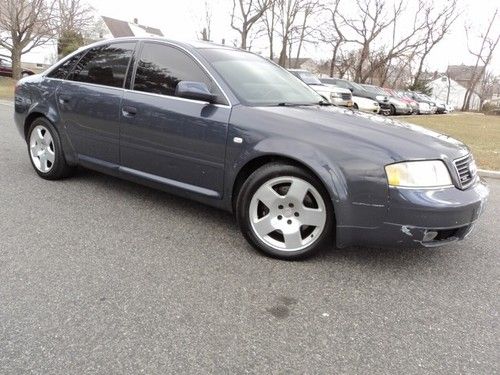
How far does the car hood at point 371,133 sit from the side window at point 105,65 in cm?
159

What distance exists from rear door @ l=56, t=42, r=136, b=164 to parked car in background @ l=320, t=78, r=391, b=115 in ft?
58.8

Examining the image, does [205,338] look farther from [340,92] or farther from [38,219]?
[340,92]

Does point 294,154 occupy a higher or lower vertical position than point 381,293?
higher

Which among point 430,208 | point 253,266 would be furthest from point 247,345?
point 430,208

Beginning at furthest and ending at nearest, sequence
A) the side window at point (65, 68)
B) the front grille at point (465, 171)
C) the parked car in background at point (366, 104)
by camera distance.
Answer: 1. the parked car in background at point (366, 104)
2. the side window at point (65, 68)
3. the front grille at point (465, 171)

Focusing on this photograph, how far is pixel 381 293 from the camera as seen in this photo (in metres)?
2.91

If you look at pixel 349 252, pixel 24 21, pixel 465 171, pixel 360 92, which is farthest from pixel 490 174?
pixel 24 21

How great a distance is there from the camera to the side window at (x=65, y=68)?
4773 millimetres

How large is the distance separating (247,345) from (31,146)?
3998 mm

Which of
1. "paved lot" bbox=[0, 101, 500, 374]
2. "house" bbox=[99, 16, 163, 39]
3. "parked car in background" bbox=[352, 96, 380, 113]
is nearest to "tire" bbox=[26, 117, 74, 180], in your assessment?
"paved lot" bbox=[0, 101, 500, 374]

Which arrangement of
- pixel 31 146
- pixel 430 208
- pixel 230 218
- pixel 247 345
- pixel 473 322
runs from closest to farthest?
pixel 247 345 → pixel 473 322 → pixel 430 208 → pixel 230 218 → pixel 31 146

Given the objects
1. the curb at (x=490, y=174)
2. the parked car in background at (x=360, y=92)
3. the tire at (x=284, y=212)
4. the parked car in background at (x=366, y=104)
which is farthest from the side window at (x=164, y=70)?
the parked car in background at (x=360, y=92)

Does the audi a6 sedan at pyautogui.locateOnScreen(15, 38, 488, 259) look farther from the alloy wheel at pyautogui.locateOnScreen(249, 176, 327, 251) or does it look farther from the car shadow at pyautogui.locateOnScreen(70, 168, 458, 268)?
the car shadow at pyautogui.locateOnScreen(70, 168, 458, 268)

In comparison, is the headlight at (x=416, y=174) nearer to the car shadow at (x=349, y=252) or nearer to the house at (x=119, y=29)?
the car shadow at (x=349, y=252)
